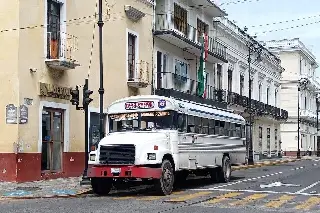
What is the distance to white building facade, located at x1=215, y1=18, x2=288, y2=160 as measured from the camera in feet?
139

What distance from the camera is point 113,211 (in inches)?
481

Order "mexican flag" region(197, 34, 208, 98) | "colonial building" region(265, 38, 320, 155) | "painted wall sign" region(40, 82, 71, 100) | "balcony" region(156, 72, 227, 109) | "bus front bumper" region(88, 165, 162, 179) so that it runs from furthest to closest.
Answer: "colonial building" region(265, 38, 320, 155), "mexican flag" region(197, 34, 208, 98), "balcony" region(156, 72, 227, 109), "painted wall sign" region(40, 82, 71, 100), "bus front bumper" region(88, 165, 162, 179)

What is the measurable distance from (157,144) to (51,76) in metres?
7.14

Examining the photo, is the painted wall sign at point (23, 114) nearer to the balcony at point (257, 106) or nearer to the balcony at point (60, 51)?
the balcony at point (60, 51)

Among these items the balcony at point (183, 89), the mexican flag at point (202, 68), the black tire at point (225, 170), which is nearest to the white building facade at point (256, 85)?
the balcony at point (183, 89)

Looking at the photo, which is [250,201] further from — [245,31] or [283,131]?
[283,131]

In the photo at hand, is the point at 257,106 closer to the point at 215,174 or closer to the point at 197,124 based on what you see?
the point at 215,174

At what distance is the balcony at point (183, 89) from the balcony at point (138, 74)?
6.23 ft

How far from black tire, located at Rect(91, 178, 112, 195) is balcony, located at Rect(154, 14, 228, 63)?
48.4 ft

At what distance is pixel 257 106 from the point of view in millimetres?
48375

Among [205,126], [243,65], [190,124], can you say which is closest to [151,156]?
[190,124]

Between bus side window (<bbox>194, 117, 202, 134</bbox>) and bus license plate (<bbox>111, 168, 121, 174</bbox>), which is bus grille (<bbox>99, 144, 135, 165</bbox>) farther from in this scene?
bus side window (<bbox>194, 117, 202, 134</bbox>)

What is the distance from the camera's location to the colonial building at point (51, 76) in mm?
19594

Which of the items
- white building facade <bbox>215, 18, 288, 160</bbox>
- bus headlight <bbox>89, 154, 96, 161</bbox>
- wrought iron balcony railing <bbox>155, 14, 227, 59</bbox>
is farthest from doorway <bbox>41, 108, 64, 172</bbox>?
white building facade <bbox>215, 18, 288, 160</bbox>
